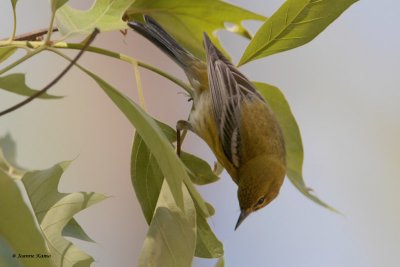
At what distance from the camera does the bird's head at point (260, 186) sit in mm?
1165

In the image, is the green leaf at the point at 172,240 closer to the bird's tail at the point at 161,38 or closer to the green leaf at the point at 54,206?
the green leaf at the point at 54,206

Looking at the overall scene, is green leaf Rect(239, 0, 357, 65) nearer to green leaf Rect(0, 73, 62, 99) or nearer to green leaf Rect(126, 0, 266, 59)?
green leaf Rect(126, 0, 266, 59)

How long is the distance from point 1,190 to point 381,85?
7.26 feet

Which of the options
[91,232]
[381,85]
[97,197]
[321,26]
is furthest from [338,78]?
[97,197]

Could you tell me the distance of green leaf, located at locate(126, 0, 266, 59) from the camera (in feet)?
2.67

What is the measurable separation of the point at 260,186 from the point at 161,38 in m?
0.37

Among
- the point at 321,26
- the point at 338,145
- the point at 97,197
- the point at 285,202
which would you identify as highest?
the point at 321,26

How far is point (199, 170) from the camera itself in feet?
2.49

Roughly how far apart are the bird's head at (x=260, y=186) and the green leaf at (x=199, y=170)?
0.41 metres

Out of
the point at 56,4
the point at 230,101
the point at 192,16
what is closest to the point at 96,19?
the point at 56,4

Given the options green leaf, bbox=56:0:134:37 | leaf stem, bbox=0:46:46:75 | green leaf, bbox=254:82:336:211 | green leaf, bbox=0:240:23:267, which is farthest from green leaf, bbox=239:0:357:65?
green leaf, bbox=0:240:23:267

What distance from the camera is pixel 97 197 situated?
641mm

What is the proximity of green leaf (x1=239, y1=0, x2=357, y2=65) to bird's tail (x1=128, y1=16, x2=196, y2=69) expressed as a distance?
18 centimetres

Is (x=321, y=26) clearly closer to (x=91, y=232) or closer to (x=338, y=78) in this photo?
(x=91, y=232)
